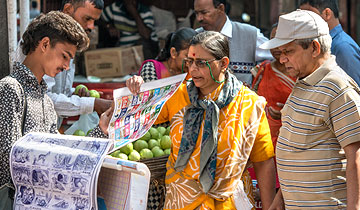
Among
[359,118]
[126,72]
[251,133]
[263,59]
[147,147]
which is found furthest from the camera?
[126,72]

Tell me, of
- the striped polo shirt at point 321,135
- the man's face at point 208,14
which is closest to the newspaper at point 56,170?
the striped polo shirt at point 321,135

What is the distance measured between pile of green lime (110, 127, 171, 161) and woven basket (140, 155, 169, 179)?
0.07 metres

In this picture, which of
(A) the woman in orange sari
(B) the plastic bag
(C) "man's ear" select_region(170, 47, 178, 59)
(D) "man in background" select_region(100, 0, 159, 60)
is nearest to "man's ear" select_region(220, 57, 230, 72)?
(A) the woman in orange sari

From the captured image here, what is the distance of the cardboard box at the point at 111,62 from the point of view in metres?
6.53

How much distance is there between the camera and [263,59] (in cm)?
482

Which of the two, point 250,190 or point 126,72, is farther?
point 126,72

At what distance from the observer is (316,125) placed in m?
2.69

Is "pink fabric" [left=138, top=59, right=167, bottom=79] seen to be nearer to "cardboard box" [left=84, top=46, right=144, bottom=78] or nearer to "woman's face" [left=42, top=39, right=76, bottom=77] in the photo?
"woman's face" [left=42, top=39, right=76, bottom=77]

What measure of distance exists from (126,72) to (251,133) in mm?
3561

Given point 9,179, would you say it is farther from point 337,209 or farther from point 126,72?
point 126,72

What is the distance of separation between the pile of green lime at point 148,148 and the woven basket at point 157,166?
69 mm

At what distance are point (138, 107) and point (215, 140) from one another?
482 mm

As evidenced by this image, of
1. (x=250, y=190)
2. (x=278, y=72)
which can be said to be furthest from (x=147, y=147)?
(x=278, y=72)

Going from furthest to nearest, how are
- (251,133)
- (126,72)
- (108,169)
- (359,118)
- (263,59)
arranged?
(126,72) < (263,59) < (251,133) < (108,169) < (359,118)
